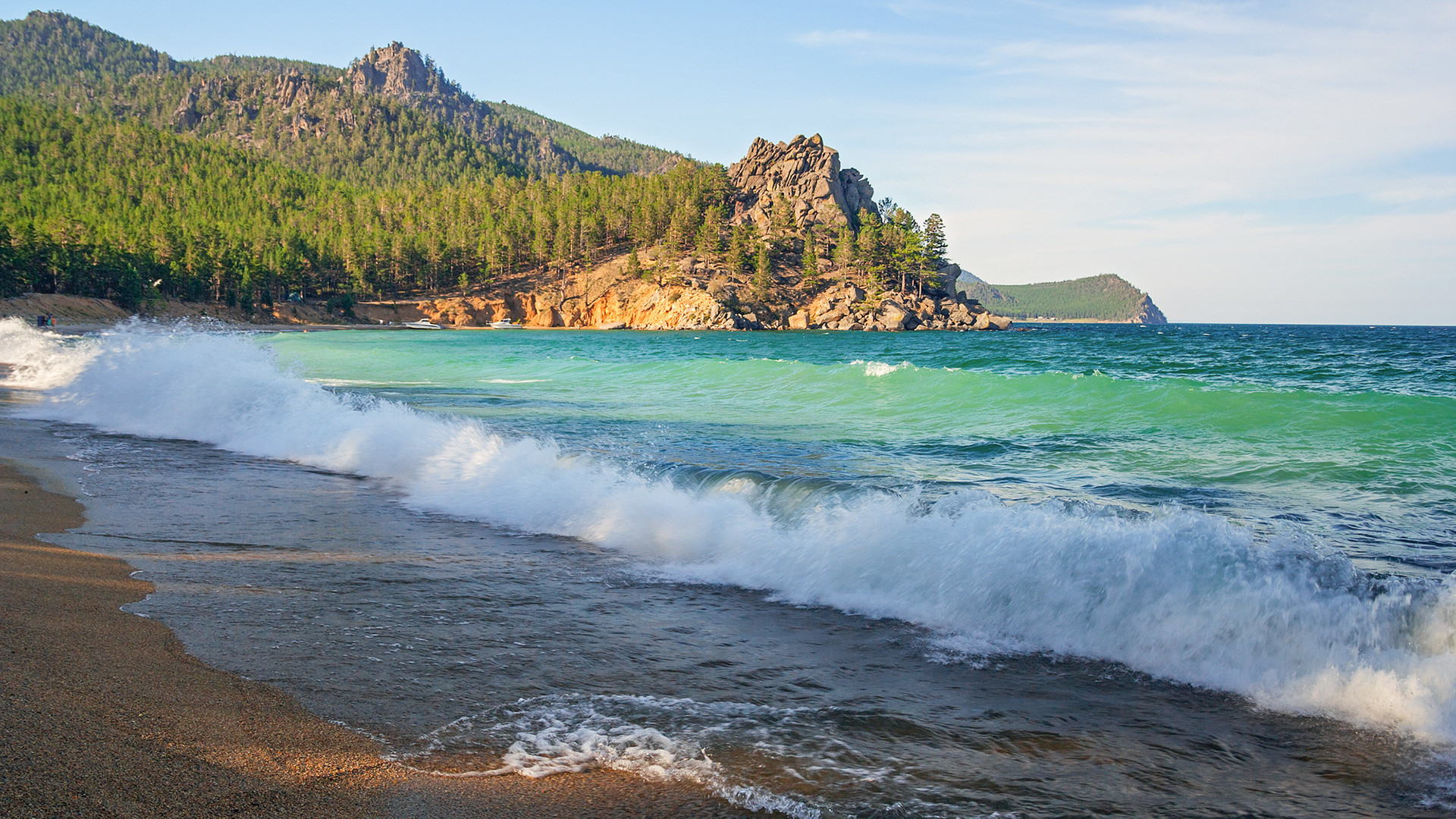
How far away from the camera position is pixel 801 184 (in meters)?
152

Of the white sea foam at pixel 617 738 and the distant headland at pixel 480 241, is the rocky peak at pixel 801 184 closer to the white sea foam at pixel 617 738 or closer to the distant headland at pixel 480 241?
the distant headland at pixel 480 241

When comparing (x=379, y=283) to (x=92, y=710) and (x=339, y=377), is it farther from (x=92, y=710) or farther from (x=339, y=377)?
(x=92, y=710)

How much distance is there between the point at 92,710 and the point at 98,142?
208 metres

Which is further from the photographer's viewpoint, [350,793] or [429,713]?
[429,713]

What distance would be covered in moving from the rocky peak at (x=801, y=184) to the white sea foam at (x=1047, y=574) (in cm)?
13863

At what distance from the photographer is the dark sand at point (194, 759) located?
3.12 m

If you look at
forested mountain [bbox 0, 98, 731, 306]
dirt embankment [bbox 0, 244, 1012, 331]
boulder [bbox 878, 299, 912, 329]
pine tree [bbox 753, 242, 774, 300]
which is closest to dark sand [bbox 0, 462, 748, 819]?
forested mountain [bbox 0, 98, 731, 306]

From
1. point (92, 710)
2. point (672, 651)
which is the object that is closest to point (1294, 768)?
point (672, 651)

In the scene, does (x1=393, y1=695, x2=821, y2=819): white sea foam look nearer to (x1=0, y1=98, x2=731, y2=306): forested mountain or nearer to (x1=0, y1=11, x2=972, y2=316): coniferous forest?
(x1=0, y1=98, x2=731, y2=306): forested mountain

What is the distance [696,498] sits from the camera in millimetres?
9242

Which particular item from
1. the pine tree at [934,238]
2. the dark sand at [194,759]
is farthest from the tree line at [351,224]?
the dark sand at [194,759]

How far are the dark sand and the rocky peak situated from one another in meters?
144

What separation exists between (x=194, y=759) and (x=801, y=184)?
6146 inches

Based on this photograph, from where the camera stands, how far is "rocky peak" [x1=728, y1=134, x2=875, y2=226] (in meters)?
148
